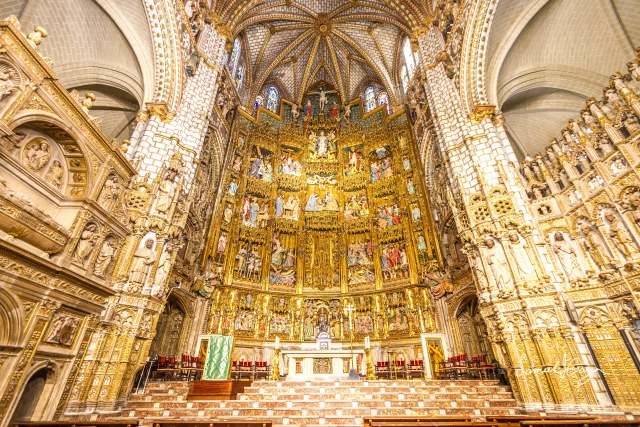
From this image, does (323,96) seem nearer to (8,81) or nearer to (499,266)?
(499,266)

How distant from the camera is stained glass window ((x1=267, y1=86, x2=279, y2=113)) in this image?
79.2 feet

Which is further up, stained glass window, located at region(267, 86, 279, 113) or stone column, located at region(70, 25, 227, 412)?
stained glass window, located at region(267, 86, 279, 113)

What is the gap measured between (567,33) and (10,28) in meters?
17.3

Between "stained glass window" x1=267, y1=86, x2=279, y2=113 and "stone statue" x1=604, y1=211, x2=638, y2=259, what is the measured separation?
21520mm

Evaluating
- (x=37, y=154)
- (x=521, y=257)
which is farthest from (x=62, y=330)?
(x=521, y=257)

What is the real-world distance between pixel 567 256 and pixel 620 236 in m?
1.40

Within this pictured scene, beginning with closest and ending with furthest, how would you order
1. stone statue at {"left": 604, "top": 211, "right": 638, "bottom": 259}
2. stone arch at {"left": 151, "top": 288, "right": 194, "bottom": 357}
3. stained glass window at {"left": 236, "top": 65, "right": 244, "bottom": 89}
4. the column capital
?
stone statue at {"left": 604, "top": 211, "right": 638, "bottom": 259} < the column capital < stone arch at {"left": 151, "top": 288, "right": 194, "bottom": 357} < stained glass window at {"left": 236, "top": 65, "right": 244, "bottom": 89}

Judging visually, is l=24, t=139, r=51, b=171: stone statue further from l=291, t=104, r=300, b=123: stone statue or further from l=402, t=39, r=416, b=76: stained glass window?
l=402, t=39, r=416, b=76: stained glass window

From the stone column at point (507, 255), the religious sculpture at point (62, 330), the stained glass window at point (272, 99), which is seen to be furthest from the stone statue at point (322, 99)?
the religious sculpture at point (62, 330)

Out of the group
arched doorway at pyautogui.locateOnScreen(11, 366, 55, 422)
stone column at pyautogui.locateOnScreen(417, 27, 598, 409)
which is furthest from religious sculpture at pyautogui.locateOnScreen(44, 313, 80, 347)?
stone column at pyautogui.locateOnScreen(417, 27, 598, 409)

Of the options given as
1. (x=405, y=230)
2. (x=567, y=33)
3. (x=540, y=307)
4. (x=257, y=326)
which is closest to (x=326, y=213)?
(x=405, y=230)

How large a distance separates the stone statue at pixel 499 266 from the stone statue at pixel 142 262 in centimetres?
1096

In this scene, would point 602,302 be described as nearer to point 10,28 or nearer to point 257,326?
point 257,326

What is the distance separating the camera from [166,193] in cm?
1054
